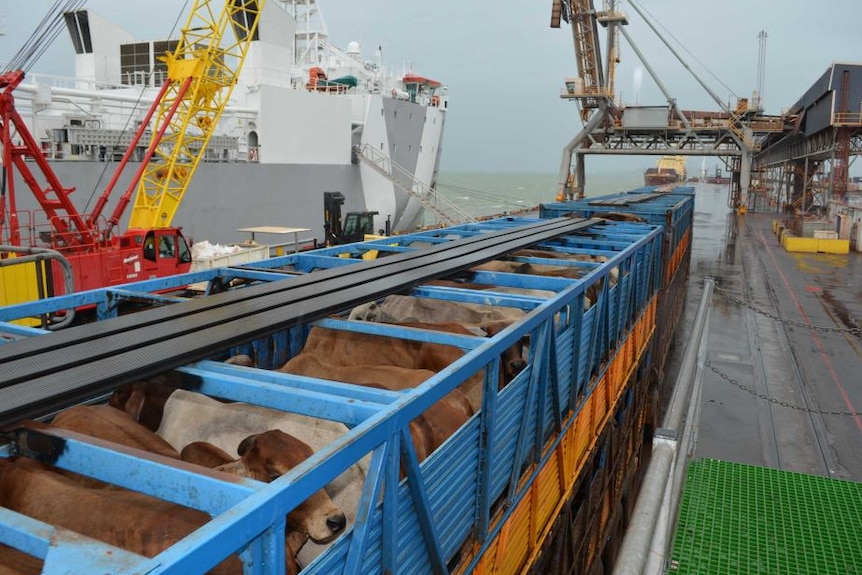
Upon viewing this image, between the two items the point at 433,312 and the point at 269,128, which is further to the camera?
the point at 269,128

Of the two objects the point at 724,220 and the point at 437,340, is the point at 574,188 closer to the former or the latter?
the point at 724,220

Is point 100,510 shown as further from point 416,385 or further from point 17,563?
point 416,385

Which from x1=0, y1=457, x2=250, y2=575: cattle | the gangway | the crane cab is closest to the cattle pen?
x1=0, y1=457, x2=250, y2=575: cattle

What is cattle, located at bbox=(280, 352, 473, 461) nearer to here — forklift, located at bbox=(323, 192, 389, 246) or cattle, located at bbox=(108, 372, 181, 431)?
cattle, located at bbox=(108, 372, 181, 431)

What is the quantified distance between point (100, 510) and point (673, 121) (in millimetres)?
51794

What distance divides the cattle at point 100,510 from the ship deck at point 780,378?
5.90 metres

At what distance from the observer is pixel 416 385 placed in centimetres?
520

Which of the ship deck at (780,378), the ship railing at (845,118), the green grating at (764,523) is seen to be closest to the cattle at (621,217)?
the ship deck at (780,378)

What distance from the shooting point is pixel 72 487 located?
3402 millimetres

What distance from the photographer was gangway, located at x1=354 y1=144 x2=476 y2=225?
1551 inches

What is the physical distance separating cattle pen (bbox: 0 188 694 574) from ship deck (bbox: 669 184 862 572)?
6.93ft

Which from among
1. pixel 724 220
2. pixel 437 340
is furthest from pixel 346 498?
pixel 724 220

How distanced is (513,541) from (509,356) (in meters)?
1.66

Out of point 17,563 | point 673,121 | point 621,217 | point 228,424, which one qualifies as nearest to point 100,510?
point 17,563
